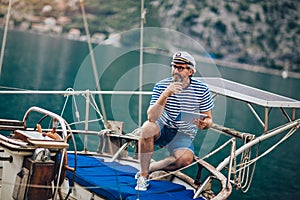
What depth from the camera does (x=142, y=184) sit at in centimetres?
786

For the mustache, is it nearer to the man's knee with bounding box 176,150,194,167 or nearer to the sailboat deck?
the man's knee with bounding box 176,150,194,167

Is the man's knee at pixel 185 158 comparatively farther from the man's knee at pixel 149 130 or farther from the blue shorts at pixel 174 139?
the man's knee at pixel 149 130

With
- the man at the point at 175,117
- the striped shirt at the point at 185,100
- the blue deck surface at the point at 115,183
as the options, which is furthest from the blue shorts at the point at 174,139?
the blue deck surface at the point at 115,183

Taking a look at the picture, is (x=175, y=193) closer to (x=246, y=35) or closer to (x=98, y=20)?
(x=98, y=20)

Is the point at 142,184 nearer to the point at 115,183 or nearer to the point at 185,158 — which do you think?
the point at 115,183

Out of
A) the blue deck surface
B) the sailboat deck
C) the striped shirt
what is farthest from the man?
the sailboat deck

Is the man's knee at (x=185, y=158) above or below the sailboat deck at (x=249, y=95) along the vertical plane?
below

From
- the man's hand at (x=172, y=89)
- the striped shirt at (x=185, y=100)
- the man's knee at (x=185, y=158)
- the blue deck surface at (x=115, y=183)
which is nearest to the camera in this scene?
the blue deck surface at (x=115, y=183)

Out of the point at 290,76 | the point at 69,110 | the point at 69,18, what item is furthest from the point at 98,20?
the point at 69,110

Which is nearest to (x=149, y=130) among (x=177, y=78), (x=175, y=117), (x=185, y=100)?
(x=175, y=117)

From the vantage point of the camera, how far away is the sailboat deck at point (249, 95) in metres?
9.10

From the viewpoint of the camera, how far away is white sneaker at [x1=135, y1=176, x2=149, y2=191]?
784 cm

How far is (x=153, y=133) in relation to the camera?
797cm

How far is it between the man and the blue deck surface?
0.62ft
